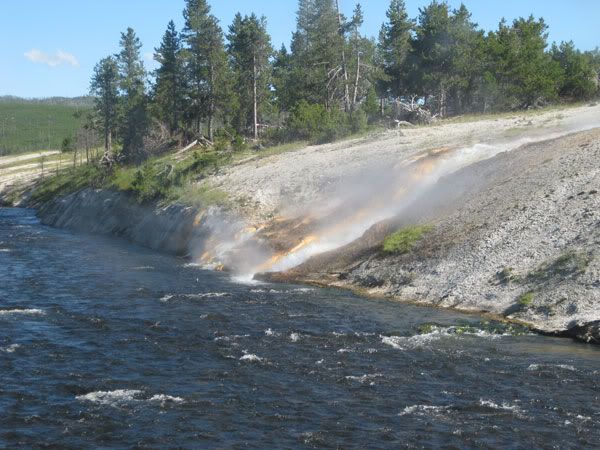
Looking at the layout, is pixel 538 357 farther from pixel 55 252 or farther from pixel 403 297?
pixel 55 252

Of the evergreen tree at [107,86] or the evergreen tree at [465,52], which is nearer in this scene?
the evergreen tree at [465,52]

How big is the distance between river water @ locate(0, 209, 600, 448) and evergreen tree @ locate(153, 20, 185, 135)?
46.9 meters

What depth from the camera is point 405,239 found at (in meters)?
30.4

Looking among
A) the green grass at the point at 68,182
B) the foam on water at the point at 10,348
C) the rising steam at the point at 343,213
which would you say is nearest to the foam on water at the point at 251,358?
the foam on water at the point at 10,348

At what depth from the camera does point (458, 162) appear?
125 ft

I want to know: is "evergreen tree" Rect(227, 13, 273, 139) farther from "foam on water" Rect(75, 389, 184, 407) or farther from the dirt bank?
"foam on water" Rect(75, 389, 184, 407)

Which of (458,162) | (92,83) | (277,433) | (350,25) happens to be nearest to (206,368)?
(277,433)

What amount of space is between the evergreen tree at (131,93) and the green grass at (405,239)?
4523cm

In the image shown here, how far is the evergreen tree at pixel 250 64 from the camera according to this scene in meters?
64.8

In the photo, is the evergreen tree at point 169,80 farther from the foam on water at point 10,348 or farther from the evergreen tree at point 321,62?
the foam on water at point 10,348

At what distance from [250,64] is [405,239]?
133ft

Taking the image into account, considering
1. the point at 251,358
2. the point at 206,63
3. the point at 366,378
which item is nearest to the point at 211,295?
the point at 251,358

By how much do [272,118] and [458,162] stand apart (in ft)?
125

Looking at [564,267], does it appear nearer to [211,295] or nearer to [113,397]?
[211,295]
